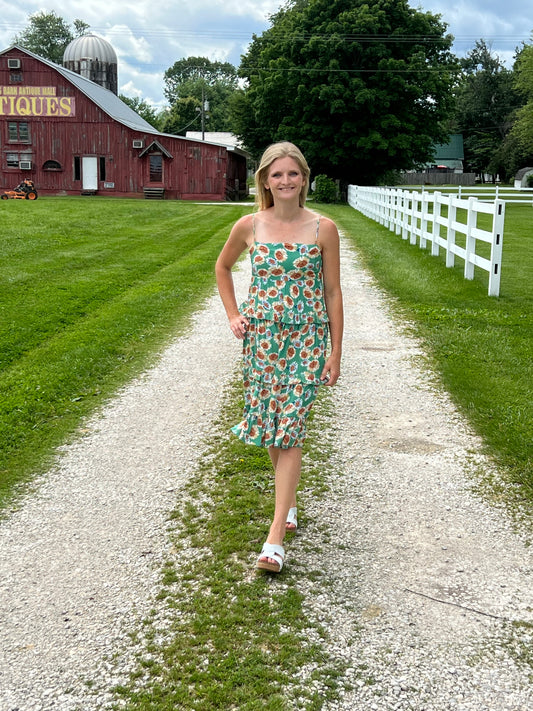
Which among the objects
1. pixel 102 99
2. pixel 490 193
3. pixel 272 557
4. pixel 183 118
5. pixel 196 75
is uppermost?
pixel 196 75

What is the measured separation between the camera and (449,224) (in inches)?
515

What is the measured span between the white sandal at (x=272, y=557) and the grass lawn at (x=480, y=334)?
63.7 inches

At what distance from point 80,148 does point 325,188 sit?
13.6m

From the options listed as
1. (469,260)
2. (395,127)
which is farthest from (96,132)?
(469,260)

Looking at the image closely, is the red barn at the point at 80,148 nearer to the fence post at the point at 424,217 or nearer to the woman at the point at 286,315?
the fence post at the point at 424,217

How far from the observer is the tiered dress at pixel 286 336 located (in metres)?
3.61

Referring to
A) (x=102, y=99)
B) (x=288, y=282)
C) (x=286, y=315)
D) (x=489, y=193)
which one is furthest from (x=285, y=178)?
(x=102, y=99)

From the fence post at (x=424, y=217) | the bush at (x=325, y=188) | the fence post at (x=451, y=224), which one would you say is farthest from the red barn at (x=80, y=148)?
the fence post at (x=451, y=224)

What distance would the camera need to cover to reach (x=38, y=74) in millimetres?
43000

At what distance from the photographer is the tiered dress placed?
361 cm

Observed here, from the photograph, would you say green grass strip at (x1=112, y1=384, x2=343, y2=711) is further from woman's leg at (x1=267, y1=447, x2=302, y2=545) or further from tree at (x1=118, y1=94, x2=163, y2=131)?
tree at (x1=118, y1=94, x2=163, y2=131)

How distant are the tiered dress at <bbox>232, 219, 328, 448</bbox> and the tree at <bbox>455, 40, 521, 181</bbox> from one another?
8277 centimetres

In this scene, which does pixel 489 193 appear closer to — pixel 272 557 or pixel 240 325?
pixel 240 325

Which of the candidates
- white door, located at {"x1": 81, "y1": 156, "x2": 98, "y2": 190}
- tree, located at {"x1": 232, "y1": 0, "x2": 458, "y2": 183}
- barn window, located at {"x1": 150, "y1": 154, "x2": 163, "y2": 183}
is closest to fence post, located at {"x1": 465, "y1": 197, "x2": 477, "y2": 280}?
tree, located at {"x1": 232, "y1": 0, "x2": 458, "y2": 183}
